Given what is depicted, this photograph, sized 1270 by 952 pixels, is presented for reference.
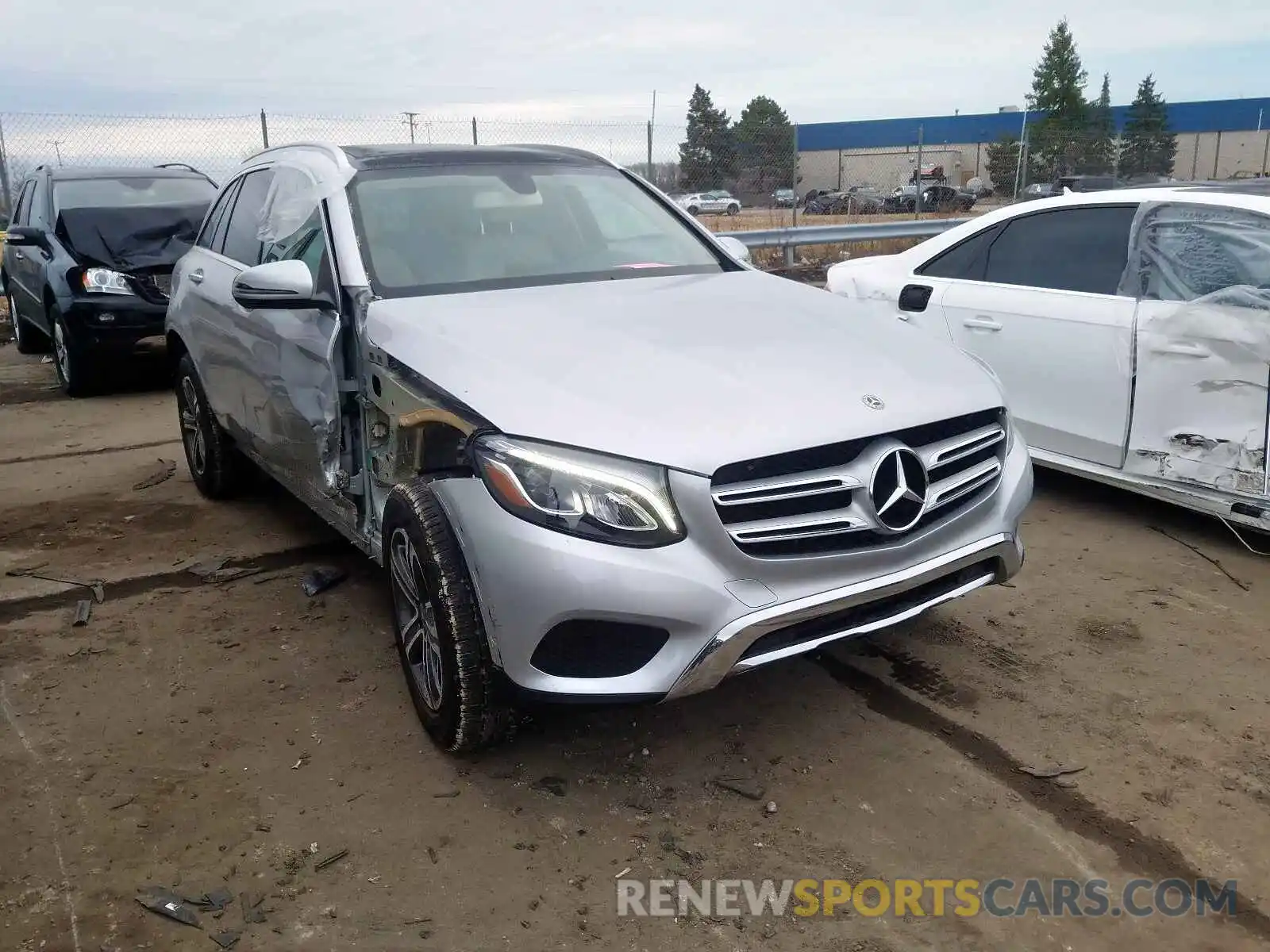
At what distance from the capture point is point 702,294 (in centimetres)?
364

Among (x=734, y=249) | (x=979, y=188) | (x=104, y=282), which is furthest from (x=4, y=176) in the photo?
(x=979, y=188)

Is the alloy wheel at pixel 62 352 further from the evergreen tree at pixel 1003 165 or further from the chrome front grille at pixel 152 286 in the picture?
the evergreen tree at pixel 1003 165

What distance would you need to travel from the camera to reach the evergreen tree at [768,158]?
1739cm

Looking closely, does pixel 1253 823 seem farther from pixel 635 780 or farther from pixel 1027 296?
pixel 1027 296

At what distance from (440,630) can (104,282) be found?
6722 millimetres

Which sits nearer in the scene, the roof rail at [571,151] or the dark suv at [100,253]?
the roof rail at [571,151]

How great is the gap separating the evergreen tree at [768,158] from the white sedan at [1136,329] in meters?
12.5

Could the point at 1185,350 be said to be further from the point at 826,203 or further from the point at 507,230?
the point at 826,203

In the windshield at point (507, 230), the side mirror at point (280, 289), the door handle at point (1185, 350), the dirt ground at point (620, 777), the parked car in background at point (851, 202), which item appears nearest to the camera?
the dirt ground at point (620, 777)

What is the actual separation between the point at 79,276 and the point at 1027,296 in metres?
6.90

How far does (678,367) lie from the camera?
9.44 ft

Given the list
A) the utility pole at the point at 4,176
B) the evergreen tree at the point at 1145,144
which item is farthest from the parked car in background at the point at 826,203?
the utility pole at the point at 4,176

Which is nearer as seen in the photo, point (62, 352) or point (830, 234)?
point (62, 352)

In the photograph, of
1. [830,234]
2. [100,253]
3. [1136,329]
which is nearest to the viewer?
[1136,329]
